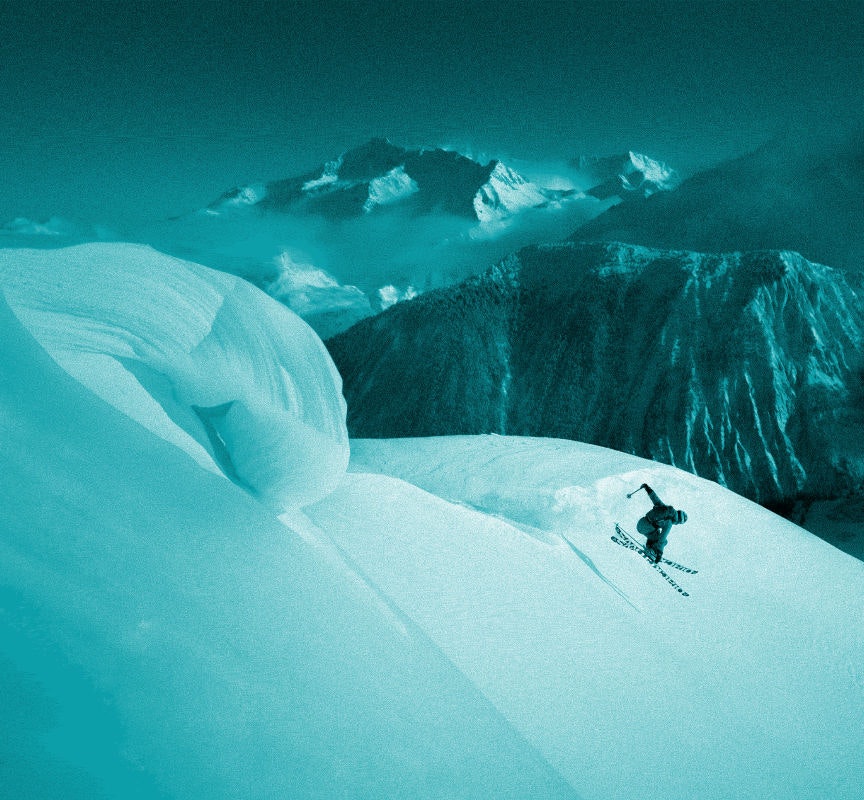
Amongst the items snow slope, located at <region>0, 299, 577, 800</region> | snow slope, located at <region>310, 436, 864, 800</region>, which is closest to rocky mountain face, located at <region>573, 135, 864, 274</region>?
snow slope, located at <region>310, 436, 864, 800</region>

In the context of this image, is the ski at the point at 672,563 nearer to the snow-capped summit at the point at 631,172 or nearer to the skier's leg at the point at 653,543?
the skier's leg at the point at 653,543

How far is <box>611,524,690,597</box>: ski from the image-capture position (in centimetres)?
362

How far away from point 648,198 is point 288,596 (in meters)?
29.6

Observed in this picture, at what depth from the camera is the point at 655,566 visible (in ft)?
12.5

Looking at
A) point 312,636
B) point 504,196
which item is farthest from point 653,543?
point 504,196

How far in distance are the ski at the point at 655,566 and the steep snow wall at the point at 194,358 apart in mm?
2399

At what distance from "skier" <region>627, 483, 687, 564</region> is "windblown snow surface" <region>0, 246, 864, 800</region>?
199 millimetres

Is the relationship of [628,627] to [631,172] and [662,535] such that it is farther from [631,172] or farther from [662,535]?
[631,172]

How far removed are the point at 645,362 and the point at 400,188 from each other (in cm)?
7520

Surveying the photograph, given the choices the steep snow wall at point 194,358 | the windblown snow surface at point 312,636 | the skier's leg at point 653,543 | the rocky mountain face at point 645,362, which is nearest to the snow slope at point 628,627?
the windblown snow surface at point 312,636

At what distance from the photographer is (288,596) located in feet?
6.31

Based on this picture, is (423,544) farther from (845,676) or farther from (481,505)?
(845,676)

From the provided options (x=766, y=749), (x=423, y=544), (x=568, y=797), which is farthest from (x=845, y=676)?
(x=423, y=544)

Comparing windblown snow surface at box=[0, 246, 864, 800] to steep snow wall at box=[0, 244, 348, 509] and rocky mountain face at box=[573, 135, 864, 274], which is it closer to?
steep snow wall at box=[0, 244, 348, 509]
